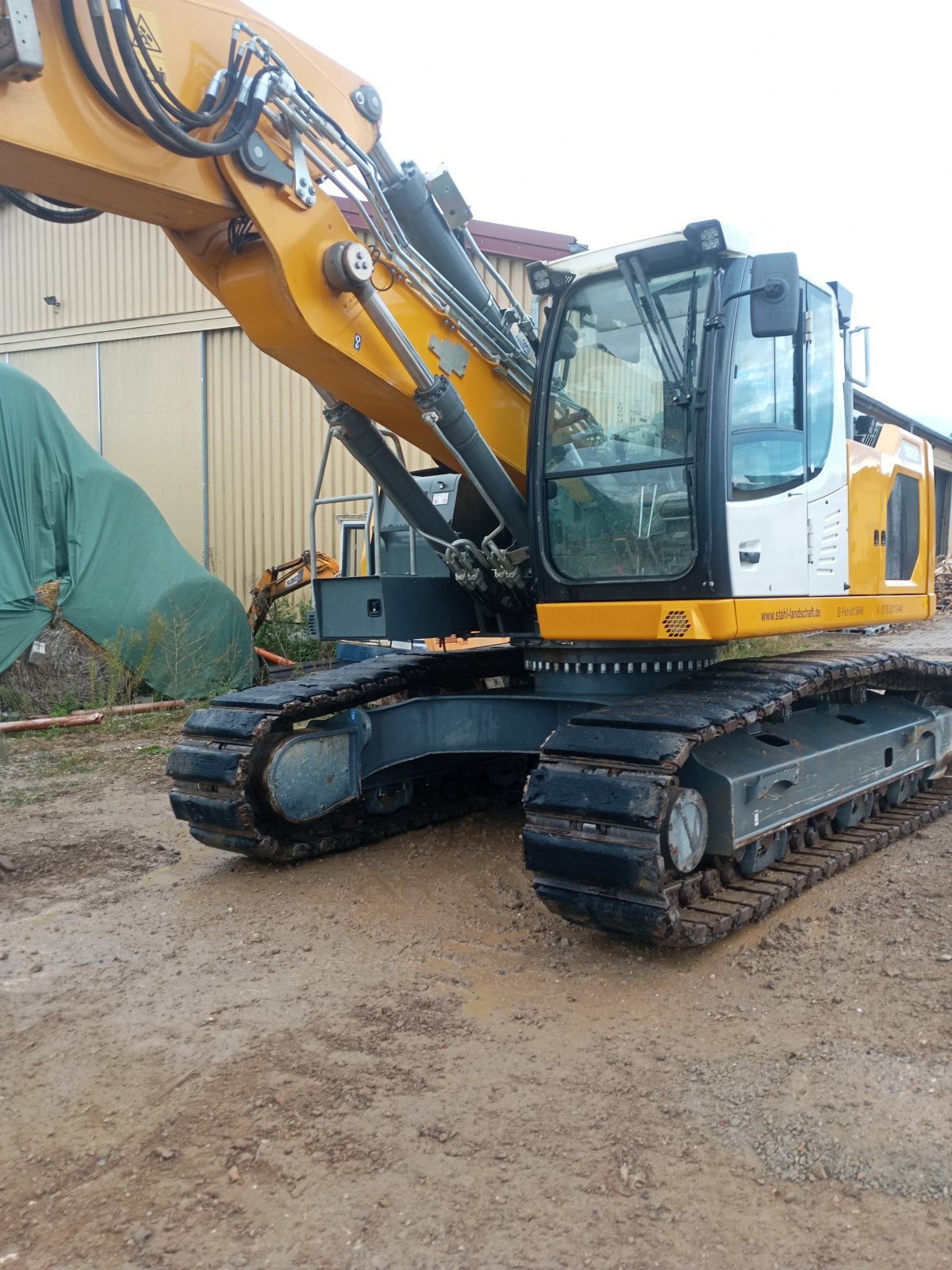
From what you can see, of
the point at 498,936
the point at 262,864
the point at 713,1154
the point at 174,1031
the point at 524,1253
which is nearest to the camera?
the point at 524,1253

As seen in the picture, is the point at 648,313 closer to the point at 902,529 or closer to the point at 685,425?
the point at 685,425

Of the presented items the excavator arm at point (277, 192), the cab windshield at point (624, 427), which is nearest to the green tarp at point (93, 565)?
the excavator arm at point (277, 192)

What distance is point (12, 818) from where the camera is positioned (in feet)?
21.1

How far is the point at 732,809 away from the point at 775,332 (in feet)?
5.99

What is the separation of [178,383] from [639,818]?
1276 centimetres

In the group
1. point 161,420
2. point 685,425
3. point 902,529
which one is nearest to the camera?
point 685,425

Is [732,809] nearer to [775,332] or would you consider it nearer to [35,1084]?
[775,332]

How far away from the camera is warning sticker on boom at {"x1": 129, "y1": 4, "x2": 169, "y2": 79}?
11.8ft

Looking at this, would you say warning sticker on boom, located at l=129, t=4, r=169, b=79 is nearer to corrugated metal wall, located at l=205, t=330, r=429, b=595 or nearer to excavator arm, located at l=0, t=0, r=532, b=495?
excavator arm, located at l=0, t=0, r=532, b=495

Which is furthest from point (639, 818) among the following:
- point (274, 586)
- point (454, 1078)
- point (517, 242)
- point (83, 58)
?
point (517, 242)

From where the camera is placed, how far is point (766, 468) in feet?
14.9

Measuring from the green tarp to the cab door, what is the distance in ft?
23.4

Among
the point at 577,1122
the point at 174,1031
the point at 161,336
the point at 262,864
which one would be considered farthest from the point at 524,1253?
the point at 161,336

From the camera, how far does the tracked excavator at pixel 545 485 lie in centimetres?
380
